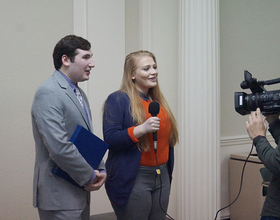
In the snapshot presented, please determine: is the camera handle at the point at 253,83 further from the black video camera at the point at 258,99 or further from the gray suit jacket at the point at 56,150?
the gray suit jacket at the point at 56,150

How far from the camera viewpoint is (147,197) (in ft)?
5.25

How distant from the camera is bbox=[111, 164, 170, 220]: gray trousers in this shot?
5.21 ft

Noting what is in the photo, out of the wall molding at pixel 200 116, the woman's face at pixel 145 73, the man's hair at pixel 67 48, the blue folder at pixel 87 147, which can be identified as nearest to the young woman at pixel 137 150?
the woman's face at pixel 145 73

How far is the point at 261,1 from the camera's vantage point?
374 cm

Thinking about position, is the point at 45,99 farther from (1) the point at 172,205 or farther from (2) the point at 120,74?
(1) the point at 172,205

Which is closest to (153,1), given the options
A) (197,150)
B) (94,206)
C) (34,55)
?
(34,55)

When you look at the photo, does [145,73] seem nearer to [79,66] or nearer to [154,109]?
[154,109]

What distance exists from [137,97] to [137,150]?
299 mm

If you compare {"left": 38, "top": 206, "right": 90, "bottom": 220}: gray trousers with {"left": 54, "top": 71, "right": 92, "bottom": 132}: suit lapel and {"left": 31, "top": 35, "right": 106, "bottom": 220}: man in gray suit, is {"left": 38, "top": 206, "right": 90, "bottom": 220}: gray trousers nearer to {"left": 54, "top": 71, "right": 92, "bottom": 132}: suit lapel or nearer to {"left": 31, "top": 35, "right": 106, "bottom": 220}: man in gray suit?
{"left": 31, "top": 35, "right": 106, "bottom": 220}: man in gray suit

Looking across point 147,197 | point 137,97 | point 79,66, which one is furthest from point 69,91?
point 147,197

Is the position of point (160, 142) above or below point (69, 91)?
below

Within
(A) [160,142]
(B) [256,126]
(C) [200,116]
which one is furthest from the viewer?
(C) [200,116]

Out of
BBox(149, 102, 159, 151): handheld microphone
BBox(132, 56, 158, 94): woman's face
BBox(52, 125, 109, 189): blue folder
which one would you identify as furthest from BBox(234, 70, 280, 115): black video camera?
BBox(52, 125, 109, 189): blue folder

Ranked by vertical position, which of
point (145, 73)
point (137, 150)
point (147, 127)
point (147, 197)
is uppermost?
point (145, 73)
